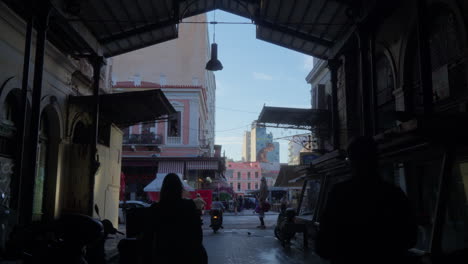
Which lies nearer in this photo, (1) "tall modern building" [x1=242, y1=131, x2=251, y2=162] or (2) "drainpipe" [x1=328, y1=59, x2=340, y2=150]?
(2) "drainpipe" [x1=328, y1=59, x2=340, y2=150]

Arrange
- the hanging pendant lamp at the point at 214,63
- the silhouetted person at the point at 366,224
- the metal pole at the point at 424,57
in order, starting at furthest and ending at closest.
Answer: the hanging pendant lamp at the point at 214,63 < the metal pole at the point at 424,57 < the silhouetted person at the point at 366,224

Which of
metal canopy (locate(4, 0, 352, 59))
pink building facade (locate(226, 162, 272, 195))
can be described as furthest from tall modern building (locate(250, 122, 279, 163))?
metal canopy (locate(4, 0, 352, 59))

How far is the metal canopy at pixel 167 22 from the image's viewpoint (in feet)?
42.8

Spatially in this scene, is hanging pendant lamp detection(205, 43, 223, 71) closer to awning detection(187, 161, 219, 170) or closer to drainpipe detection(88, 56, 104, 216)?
drainpipe detection(88, 56, 104, 216)

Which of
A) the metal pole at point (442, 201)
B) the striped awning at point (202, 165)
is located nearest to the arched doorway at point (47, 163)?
the metal pole at point (442, 201)

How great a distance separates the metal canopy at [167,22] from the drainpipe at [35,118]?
1.27 metres

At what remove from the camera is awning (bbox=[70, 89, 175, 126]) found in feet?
44.6

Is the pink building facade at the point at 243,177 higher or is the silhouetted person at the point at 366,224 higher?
the pink building facade at the point at 243,177

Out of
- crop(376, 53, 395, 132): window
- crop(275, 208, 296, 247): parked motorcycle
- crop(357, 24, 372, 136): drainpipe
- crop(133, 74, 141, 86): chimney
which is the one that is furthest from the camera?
crop(133, 74, 141, 86): chimney

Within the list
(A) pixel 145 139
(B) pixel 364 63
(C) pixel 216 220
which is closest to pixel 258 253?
(B) pixel 364 63

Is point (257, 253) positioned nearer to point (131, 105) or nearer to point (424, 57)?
point (131, 105)

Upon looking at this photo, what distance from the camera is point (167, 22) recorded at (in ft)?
50.3

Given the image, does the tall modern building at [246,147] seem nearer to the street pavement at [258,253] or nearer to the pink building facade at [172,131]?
the pink building facade at [172,131]

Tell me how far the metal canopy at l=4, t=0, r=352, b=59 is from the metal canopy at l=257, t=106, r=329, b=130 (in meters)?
2.66
